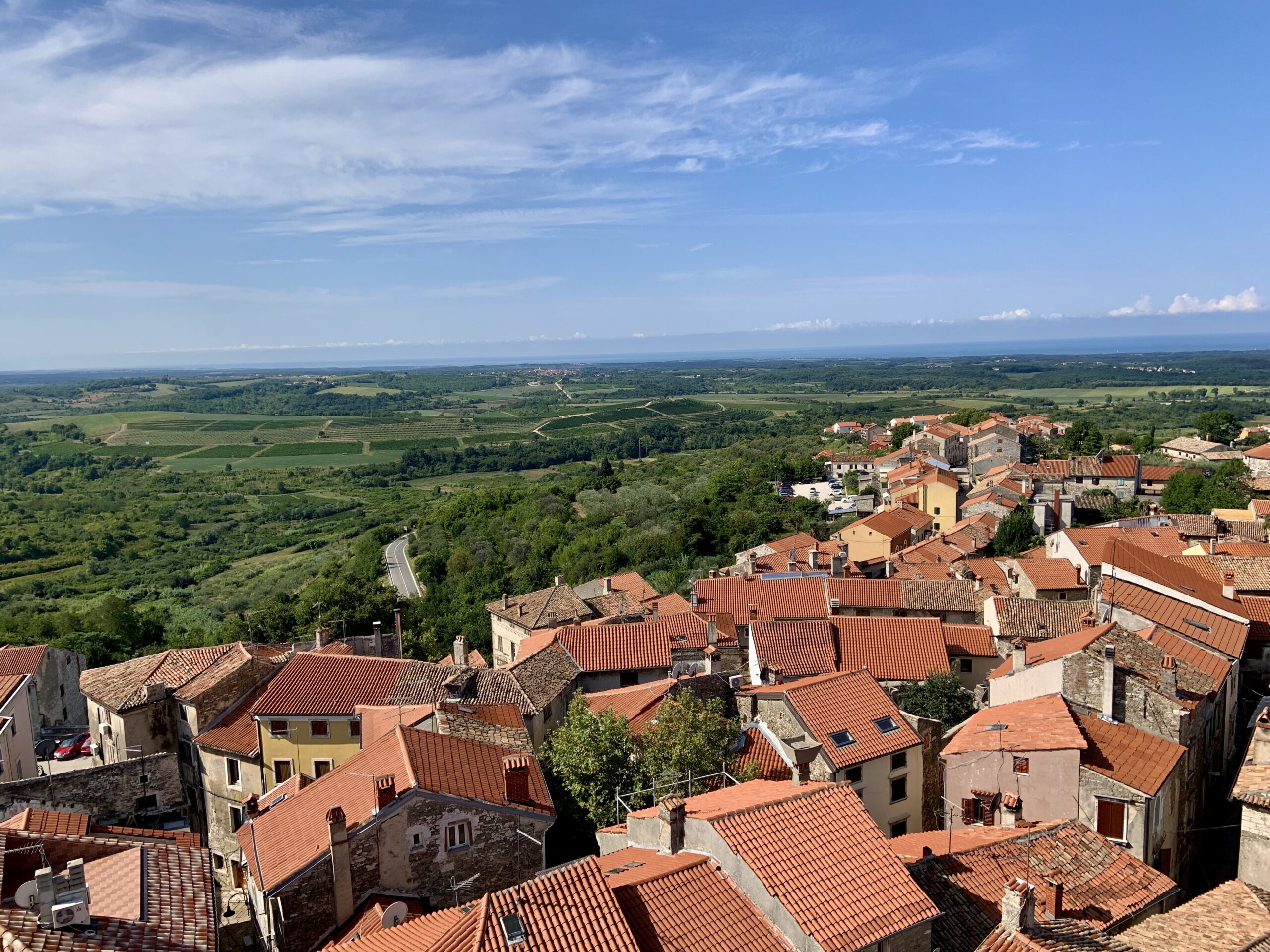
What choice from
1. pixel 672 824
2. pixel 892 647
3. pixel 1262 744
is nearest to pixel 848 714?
pixel 1262 744

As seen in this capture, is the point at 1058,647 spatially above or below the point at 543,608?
above

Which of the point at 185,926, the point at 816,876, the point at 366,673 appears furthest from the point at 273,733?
the point at 816,876

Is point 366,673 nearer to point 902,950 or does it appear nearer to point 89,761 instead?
point 89,761

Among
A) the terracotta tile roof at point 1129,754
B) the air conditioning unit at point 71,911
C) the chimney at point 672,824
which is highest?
the air conditioning unit at point 71,911

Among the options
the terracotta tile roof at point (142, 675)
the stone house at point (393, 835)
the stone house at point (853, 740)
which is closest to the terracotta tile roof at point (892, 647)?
the stone house at point (853, 740)

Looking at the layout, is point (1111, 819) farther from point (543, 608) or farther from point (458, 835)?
point (543, 608)

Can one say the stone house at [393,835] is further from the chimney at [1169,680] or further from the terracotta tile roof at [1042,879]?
the chimney at [1169,680]
